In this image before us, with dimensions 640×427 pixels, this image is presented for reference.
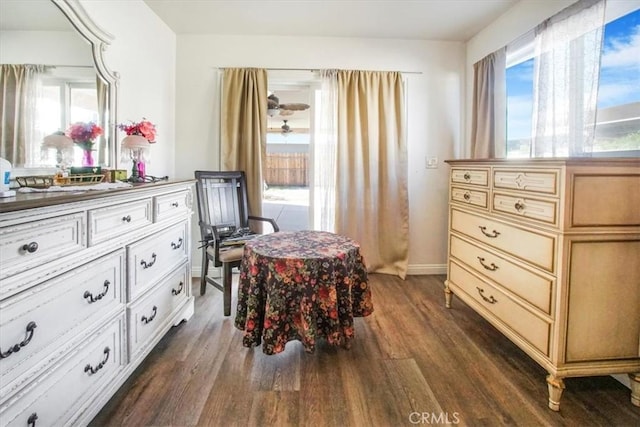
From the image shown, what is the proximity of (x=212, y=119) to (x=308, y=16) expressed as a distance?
1372mm

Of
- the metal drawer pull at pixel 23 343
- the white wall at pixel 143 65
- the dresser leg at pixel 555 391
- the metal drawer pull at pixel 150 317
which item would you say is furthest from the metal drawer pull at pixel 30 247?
the dresser leg at pixel 555 391

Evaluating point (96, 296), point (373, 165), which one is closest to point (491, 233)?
point (373, 165)

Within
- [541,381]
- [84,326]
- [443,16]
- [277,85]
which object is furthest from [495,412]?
[277,85]

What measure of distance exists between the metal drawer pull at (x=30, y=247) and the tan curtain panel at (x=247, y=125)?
2.47 metres

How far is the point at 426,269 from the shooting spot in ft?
12.8

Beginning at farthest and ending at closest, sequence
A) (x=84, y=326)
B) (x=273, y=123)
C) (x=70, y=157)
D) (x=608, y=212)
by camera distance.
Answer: (x=273, y=123)
(x=70, y=157)
(x=608, y=212)
(x=84, y=326)

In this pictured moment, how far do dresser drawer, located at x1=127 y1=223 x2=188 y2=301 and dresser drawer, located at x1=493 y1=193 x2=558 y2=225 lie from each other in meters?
2.07

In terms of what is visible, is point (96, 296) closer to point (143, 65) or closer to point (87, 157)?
point (87, 157)

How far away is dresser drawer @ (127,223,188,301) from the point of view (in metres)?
1.80

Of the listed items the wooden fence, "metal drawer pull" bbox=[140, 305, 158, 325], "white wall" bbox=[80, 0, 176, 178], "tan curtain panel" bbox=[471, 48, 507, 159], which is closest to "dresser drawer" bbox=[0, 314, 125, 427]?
"metal drawer pull" bbox=[140, 305, 158, 325]

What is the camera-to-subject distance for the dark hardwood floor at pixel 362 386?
1651 millimetres

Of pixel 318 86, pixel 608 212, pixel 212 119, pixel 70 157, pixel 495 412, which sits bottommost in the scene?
pixel 495 412

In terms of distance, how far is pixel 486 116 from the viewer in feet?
10.7

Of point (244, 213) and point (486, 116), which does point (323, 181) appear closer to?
point (244, 213)
